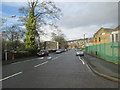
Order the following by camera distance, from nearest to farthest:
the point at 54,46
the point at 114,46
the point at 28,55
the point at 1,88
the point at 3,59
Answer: the point at 1,88
the point at 114,46
the point at 3,59
the point at 28,55
the point at 54,46

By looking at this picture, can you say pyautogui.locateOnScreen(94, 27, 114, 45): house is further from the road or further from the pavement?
the road

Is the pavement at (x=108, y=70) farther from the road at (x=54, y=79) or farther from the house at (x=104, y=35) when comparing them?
the house at (x=104, y=35)

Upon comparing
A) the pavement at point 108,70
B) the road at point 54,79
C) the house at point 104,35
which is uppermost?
the house at point 104,35

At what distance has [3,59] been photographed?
19.0 meters

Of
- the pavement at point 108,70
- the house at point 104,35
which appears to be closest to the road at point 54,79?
the pavement at point 108,70

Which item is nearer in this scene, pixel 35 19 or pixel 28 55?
pixel 28 55

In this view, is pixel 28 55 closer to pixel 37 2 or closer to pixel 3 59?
pixel 3 59

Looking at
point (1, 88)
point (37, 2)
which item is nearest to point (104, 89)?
point (1, 88)

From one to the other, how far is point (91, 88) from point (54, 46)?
103 metres

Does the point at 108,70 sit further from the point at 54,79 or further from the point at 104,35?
the point at 104,35

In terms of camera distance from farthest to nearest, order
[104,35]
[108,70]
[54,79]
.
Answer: [104,35] < [108,70] < [54,79]

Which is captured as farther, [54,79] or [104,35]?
[104,35]

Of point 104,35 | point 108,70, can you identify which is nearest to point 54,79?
point 108,70

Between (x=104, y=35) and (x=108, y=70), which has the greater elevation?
(x=104, y=35)
